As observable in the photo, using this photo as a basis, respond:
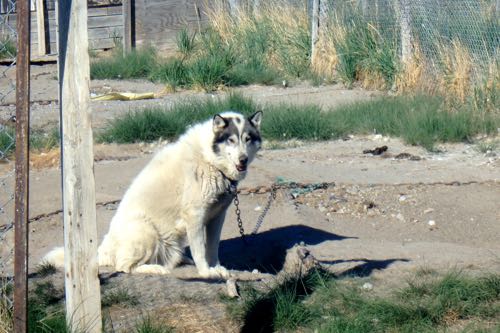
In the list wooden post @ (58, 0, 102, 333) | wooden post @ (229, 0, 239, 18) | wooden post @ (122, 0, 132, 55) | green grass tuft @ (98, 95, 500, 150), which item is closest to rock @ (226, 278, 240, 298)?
wooden post @ (58, 0, 102, 333)

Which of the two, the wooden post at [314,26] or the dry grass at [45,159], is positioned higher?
the wooden post at [314,26]

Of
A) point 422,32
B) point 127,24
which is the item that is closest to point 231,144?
point 422,32

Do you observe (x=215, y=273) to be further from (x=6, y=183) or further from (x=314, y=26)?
(x=314, y=26)

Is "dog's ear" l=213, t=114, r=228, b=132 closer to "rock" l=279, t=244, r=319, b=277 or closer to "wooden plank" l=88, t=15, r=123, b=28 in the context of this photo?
"rock" l=279, t=244, r=319, b=277

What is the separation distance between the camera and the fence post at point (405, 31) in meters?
12.4

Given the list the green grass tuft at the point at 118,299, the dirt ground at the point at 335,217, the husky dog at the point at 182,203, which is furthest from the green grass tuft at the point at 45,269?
the green grass tuft at the point at 118,299

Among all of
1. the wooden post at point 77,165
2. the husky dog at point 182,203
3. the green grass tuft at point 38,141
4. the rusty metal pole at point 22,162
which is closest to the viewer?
the rusty metal pole at point 22,162

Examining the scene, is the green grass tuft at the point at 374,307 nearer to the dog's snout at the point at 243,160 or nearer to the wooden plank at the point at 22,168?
the wooden plank at the point at 22,168

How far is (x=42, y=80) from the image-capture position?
1470 cm

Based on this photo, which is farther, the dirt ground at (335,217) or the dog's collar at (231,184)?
the dog's collar at (231,184)

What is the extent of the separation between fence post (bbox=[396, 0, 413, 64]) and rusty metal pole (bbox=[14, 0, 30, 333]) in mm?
9525

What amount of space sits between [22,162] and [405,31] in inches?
380

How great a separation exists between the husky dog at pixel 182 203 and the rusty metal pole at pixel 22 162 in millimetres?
2114

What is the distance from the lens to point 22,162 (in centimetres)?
368
